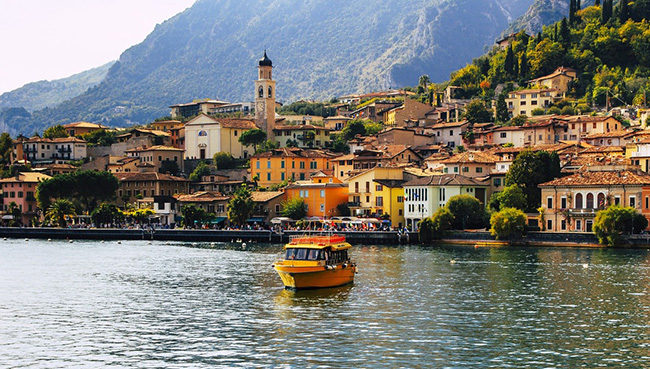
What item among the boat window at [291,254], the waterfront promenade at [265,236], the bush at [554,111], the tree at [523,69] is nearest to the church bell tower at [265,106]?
the tree at [523,69]

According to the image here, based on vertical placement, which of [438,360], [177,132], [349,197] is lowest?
[438,360]

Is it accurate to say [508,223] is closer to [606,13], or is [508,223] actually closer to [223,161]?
[223,161]

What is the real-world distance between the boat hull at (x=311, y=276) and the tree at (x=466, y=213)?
37.6m

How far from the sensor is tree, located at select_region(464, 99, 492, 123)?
459 ft

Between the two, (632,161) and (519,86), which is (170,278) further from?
(519,86)

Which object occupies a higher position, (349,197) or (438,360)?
(349,197)

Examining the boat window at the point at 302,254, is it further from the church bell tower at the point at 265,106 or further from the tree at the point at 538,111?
the church bell tower at the point at 265,106

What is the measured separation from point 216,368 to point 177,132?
127m

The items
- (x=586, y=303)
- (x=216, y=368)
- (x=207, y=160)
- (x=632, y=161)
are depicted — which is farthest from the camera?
(x=207, y=160)

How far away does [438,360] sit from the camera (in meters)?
35.0

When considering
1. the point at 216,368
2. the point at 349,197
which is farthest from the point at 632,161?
the point at 216,368

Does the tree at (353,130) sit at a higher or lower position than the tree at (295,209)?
higher

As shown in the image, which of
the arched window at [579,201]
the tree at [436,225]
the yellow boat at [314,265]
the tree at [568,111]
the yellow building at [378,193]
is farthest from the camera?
the tree at [568,111]

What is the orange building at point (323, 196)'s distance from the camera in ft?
356
